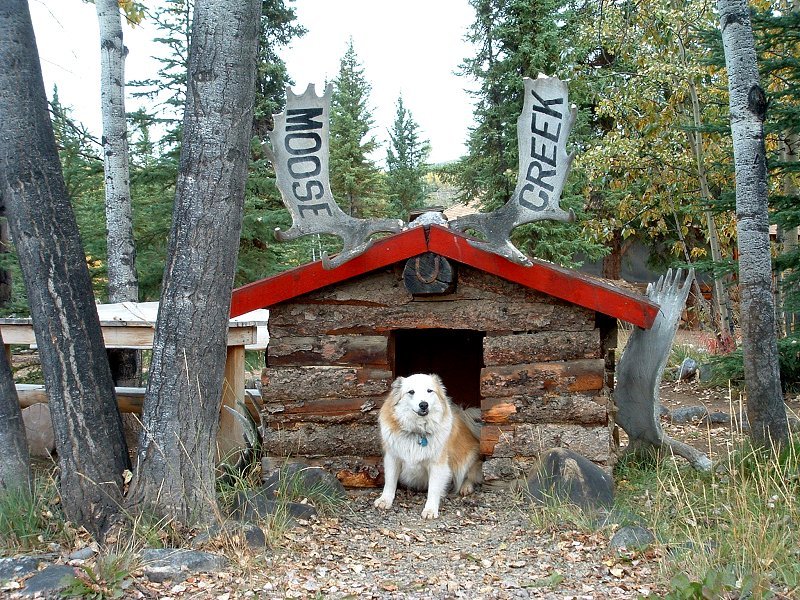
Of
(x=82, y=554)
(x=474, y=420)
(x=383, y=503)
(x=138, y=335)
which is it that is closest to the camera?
(x=82, y=554)

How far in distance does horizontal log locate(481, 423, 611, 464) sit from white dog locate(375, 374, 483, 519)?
13.9 inches

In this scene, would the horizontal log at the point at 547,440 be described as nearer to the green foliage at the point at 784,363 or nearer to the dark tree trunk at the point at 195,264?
the dark tree trunk at the point at 195,264

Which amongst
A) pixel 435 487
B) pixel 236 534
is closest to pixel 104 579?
pixel 236 534

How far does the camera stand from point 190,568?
396 cm

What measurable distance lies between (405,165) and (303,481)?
2664 cm

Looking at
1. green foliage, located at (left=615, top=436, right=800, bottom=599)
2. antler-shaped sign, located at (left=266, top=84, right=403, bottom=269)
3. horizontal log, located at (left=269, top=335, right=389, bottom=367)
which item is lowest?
green foliage, located at (left=615, top=436, right=800, bottom=599)

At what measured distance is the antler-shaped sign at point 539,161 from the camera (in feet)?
16.6

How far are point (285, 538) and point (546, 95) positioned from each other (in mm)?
3418

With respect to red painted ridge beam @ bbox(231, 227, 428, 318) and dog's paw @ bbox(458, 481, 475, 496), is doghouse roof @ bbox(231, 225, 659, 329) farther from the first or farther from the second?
dog's paw @ bbox(458, 481, 475, 496)

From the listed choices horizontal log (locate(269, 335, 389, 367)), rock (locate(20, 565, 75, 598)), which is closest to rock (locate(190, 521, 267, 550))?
Answer: rock (locate(20, 565, 75, 598))

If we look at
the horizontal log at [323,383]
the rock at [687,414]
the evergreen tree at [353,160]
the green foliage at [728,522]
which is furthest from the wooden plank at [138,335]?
the evergreen tree at [353,160]

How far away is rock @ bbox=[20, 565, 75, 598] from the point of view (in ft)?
12.2

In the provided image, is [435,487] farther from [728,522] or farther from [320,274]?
[728,522]

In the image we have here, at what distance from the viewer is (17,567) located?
392 cm
